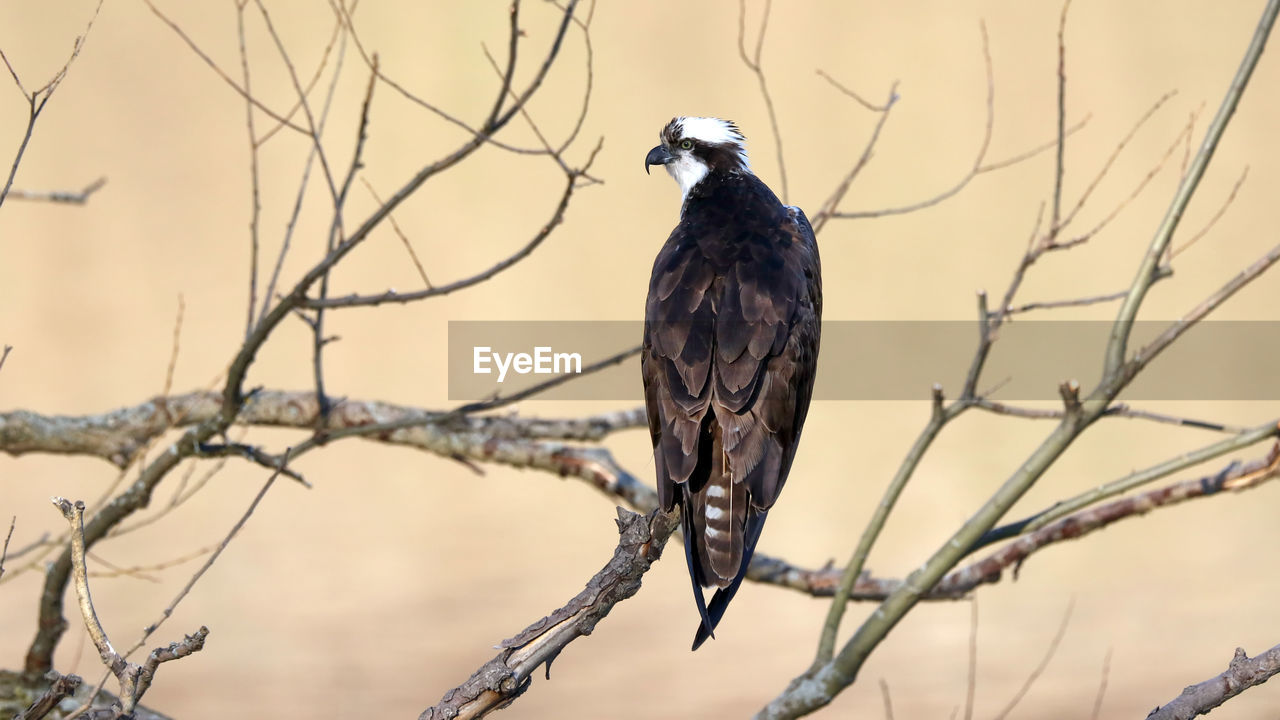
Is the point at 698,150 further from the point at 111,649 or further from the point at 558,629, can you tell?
the point at 111,649

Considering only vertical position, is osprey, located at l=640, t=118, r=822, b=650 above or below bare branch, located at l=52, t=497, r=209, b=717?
above

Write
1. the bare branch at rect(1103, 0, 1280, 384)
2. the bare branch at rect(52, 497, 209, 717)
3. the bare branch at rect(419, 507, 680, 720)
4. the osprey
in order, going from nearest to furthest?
1. the bare branch at rect(52, 497, 209, 717)
2. the bare branch at rect(419, 507, 680, 720)
3. the osprey
4. the bare branch at rect(1103, 0, 1280, 384)

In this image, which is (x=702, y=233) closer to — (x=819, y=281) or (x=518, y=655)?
(x=819, y=281)

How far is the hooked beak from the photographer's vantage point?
2986 millimetres

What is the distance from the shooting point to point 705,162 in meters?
2.96

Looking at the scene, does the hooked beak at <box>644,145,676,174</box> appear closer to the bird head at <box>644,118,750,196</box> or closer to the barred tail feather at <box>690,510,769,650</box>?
the bird head at <box>644,118,750,196</box>

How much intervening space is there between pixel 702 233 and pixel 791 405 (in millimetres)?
440

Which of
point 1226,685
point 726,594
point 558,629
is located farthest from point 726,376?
point 1226,685

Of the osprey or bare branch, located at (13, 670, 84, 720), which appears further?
the osprey

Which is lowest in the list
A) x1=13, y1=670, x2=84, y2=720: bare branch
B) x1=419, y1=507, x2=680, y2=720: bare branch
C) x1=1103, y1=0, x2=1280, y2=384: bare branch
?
x1=13, y1=670, x2=84, y2=720: bare branch

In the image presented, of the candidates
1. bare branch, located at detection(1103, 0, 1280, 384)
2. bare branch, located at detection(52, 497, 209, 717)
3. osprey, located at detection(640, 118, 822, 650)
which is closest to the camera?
bare branch, located at detection(52, 497, 209, 717)

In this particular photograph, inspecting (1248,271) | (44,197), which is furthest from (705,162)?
(44,197)

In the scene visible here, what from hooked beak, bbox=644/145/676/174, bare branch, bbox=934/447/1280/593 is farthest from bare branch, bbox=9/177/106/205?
bare branch, bbox=934/447/1280/593

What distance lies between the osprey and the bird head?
0.24 meters
